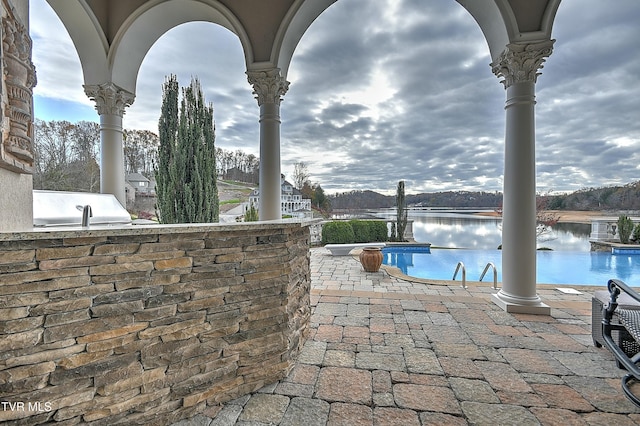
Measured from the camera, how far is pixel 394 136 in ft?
45.2

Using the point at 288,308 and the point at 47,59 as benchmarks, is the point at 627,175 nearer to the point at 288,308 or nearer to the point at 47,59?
the point at 288,308

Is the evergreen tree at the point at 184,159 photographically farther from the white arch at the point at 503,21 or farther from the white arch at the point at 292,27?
the white arch at the point at 503,21

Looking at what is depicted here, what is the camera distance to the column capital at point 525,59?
3.38 metres

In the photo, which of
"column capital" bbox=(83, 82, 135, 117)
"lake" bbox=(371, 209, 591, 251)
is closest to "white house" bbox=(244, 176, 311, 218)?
"lake" bbox=(371, 209, 591, 251)

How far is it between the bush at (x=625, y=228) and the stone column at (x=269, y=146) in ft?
41.2

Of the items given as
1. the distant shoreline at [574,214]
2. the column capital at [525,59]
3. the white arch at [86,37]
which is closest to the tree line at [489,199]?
the distant shoreline at [574,214]

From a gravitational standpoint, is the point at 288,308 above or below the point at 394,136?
below

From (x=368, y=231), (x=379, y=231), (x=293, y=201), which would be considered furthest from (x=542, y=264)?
(x=293, y=201)

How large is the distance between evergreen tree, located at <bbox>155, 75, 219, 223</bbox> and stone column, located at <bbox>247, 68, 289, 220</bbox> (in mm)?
2049

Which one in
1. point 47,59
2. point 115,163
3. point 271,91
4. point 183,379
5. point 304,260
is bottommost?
point 183,379

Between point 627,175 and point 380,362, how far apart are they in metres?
12.4

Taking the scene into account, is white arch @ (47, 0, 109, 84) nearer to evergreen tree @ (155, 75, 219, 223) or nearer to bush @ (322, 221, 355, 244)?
evergreen tree @ (155, 75, 219, 223)

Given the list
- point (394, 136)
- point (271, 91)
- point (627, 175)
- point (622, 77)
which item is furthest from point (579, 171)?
point (271, 91)

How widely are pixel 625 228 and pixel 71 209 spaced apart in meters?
15.4
